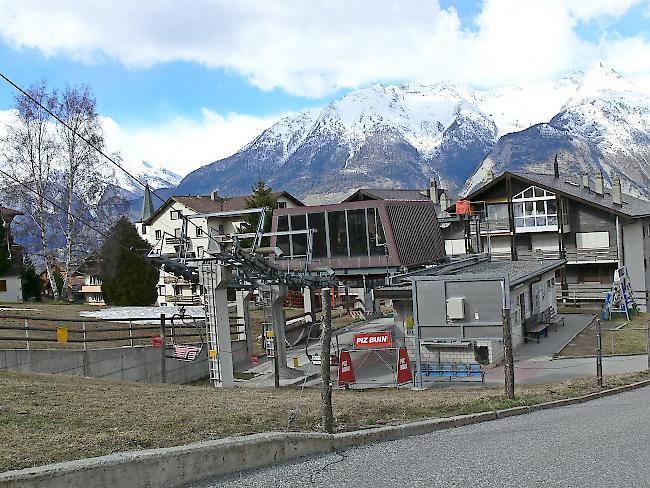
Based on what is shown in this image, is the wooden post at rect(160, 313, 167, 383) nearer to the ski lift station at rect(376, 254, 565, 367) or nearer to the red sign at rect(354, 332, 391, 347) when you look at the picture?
the red sign at rect(354, 332, 391, 347)

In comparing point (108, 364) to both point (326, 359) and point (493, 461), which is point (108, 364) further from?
point (493, 461)

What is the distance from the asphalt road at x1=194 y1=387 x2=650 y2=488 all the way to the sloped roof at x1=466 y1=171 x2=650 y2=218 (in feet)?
120

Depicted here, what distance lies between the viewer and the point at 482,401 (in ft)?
49.9

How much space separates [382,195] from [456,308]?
4385cm

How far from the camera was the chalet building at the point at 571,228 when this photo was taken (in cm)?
4681

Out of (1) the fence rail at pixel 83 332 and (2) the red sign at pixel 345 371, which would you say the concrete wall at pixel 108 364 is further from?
(2) the red sign at pixel 345 371

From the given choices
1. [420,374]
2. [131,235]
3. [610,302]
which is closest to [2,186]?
[131,235]

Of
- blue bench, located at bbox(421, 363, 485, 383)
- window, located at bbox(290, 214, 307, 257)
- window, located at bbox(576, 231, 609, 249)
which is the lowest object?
blue bench, located at bbox(421, 363, 485, 383)

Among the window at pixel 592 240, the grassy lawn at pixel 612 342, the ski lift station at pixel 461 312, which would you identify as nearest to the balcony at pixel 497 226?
the window at pixel 592 240

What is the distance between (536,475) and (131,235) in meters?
49.2

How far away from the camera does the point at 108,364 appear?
24203 millimetres

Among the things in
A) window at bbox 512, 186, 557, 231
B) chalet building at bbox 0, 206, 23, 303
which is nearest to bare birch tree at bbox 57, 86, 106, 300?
chalet building at bbox 0, 206, 23, 303

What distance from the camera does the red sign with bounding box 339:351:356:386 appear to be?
75.1 ft

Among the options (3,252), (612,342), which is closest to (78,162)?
(3,252)
